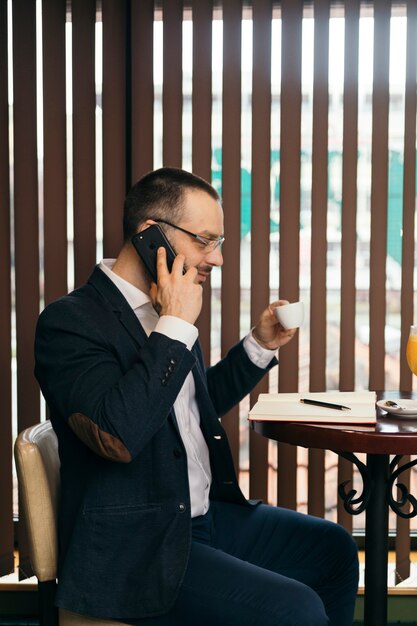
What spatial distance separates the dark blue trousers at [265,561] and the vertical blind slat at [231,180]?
763mm

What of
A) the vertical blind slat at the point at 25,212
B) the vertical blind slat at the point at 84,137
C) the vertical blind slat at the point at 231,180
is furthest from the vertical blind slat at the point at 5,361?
the vertical blind slat at the point at 231,180

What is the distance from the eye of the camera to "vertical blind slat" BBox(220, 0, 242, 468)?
2.34m

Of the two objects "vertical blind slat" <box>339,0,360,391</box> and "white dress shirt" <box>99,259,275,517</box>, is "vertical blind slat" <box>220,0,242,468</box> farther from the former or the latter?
"white dress shirt" <box>99,259,275,517</box>

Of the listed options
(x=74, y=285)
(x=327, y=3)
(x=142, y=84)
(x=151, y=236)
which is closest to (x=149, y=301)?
(x=151, y=236)

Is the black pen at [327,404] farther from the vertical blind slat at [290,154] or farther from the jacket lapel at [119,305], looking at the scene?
the vertical blind slat at [290,154]

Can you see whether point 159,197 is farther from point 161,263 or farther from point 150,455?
point 150,455

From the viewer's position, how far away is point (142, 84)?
2365 mm

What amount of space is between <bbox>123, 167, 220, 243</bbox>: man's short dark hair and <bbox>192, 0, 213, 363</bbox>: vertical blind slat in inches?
31.0

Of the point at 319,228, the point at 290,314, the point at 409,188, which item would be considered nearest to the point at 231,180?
the point at 319,228

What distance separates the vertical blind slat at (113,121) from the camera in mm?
2369

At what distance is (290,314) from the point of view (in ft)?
5.62

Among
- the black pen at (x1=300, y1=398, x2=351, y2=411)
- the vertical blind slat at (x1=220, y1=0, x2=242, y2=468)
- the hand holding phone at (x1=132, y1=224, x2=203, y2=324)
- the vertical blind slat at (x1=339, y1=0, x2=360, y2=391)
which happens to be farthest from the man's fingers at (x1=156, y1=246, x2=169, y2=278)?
the vertical blind slat at (x1=339, y1=0, x2=360, y2=391)

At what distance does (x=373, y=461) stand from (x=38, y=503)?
0.73 m

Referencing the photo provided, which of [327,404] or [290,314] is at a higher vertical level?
[290,314]
